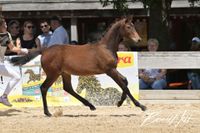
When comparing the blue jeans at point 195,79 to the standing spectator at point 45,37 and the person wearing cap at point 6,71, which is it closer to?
the standing spectator at point 45,37

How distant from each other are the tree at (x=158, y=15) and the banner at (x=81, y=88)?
2.12m

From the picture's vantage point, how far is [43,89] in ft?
37.4

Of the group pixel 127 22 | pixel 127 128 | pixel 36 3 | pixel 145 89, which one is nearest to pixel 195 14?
pixel 36 3

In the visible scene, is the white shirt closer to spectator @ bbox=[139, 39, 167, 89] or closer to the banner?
the banner

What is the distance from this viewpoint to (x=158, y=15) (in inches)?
600

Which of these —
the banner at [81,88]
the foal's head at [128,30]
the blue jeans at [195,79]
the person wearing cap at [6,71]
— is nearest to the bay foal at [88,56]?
the foal's head at [128,30]

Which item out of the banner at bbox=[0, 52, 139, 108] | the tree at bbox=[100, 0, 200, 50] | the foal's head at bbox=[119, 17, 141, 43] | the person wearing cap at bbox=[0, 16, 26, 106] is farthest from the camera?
the tree at bbox=[100, 0, 200, 50]

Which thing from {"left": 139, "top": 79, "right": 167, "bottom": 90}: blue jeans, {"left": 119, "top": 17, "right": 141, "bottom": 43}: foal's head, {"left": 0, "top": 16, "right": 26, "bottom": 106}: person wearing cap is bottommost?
{"left": 139, "top": 79, "right": 167, "bottom": 90}: blue jeans

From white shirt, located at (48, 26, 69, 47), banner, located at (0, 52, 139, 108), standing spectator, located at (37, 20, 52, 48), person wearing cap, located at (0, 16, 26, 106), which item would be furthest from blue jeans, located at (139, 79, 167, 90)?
person wearing cap, located at (0, 16, 26, 106)

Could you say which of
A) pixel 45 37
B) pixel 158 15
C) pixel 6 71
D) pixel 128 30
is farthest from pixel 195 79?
pixel 6 71

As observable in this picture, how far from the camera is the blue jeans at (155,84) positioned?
1314 cm

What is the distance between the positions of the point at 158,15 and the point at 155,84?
2702mm

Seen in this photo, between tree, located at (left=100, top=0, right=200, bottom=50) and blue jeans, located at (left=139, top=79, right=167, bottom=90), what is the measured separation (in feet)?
7.04

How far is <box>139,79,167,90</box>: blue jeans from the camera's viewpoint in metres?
13.1
